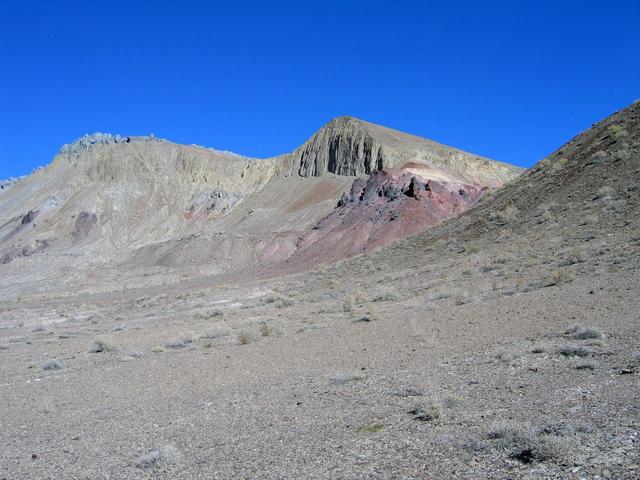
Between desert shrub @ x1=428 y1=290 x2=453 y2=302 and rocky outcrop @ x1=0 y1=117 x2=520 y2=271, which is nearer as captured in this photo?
desert shrub @ x1=428 y1=290 x2=453 y2=302

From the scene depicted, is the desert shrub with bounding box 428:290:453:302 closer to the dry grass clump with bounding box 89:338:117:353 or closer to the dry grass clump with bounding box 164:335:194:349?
the dry grass clump with bounding box 164:335:194:349

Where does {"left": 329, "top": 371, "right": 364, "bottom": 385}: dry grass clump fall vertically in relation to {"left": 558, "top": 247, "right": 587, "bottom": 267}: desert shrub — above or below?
below

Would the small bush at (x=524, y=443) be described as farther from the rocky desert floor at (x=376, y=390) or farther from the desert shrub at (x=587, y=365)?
the desert shrub at (x=587, y=365)

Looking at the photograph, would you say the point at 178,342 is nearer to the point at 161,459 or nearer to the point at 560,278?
the point at 161,459

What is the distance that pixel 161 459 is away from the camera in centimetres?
742

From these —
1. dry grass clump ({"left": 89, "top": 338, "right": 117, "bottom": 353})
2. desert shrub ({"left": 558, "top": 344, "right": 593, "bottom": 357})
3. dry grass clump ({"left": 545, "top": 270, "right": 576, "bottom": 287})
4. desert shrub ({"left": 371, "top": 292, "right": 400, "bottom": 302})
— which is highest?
dry grass clump ({"left": 545, "top": 270, "right": 576, "bottom": 287})

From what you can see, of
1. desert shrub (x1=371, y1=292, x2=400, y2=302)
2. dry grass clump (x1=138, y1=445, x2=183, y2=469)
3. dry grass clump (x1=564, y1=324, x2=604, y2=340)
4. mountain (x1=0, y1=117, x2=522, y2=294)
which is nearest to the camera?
dry grass clump (x1=138, y1=445, x2=183, y2=469)

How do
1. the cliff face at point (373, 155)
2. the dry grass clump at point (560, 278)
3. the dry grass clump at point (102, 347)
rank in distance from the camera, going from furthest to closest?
1. the cliff face at point (373, 155)
2. the dry grass clump at point (102, 347)
3. the dry grass clump at point (560, 278)

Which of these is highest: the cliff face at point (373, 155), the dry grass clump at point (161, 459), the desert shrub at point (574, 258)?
the cliff face at point (373, 155)

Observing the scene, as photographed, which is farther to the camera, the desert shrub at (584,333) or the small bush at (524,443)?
the desert shrub at (584,333)

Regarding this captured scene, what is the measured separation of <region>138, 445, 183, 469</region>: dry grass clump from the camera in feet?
24.1

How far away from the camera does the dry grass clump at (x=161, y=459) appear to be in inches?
289

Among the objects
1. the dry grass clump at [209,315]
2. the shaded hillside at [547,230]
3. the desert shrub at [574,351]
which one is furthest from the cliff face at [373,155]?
the desert shrub at [574,351]

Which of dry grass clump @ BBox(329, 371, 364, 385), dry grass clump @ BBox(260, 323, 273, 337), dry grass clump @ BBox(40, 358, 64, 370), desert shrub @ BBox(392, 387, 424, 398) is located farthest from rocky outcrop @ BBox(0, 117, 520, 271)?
desert shrub @ BBox(392, 387, 424, 398)
